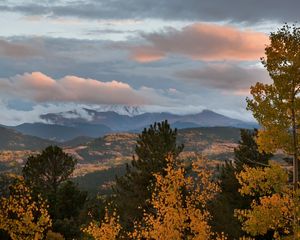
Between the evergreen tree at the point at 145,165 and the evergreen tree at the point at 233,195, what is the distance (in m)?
7.14

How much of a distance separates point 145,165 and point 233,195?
11.2 meters

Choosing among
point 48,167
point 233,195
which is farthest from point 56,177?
point 233,195

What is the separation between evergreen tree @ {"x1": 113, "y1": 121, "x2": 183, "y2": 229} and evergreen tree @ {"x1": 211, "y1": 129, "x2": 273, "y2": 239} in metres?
7.14

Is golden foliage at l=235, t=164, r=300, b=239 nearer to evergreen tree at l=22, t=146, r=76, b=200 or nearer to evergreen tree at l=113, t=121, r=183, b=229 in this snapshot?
evergreen tree at l=113, t=121, r=183, b=229

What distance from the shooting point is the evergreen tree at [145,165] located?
4372cm

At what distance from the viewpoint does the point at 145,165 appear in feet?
145

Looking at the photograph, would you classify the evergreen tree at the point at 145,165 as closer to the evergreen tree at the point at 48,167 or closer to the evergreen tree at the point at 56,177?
the evergreen tree at the point at 56,177

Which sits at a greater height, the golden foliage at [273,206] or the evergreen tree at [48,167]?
the golden foliage at [273,206]

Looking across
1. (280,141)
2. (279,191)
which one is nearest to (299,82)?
(280,141)

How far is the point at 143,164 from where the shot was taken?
44.4 metres

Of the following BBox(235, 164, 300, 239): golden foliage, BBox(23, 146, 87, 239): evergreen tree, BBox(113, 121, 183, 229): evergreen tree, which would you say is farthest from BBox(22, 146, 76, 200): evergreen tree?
BBox(235, 164, 300, 239): golden foliage

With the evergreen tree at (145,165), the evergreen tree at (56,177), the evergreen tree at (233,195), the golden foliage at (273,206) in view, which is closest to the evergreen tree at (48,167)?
the evergreen tree at (56,177)

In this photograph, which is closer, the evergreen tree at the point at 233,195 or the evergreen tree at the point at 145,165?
the evergreen tree at the point at 233,195

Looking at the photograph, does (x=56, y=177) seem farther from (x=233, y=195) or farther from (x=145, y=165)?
(x=233, y=195)
